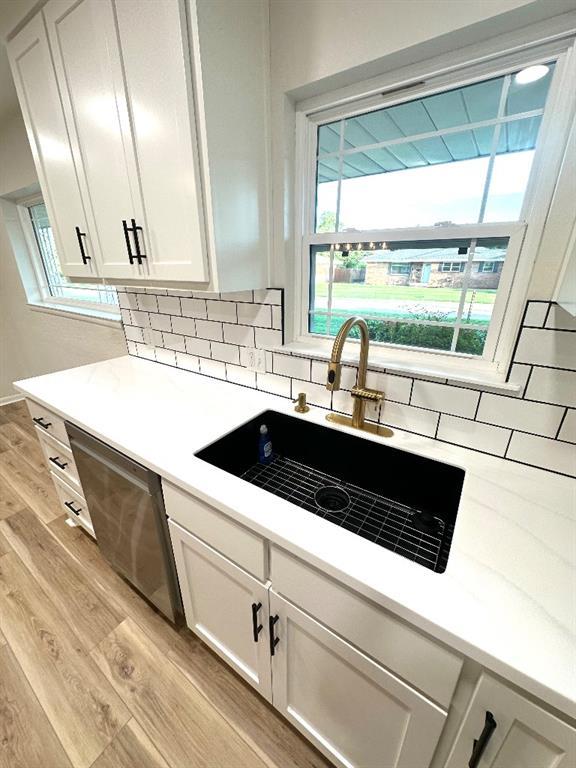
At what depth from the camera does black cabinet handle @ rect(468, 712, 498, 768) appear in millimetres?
521

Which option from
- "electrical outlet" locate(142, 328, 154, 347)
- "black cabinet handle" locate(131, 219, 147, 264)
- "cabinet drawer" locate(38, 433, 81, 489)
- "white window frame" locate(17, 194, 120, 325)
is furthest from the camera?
"white window frame" locate(17, 194, 120, 325)

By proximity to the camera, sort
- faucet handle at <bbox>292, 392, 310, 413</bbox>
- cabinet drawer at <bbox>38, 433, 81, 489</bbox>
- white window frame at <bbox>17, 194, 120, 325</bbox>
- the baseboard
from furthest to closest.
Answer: the baseboard < white window frame at <bbox>17, 194, 120, 325</bbox> < cabinet drawer at <bbox>38, 433, 81, 489</bbox> < faucet handle at <bbox>292, 392, 310, 413</bbox>

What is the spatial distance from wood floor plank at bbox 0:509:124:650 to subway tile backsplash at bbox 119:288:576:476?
3.86ft

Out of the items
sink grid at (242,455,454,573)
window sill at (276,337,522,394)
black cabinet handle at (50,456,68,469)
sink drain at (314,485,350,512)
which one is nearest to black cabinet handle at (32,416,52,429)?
black cabinet handle at (50,456,68,469)

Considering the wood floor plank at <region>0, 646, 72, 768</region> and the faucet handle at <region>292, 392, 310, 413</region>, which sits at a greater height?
the faucet handle at <region>292, 392, 310, 413</region>

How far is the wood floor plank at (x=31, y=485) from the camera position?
1.95 metres

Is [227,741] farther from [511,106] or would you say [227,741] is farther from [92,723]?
[511,106]

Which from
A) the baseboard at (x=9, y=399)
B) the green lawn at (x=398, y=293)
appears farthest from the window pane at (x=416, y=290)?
the baseboard at (x=9, y=399)

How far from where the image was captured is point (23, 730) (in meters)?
1.03

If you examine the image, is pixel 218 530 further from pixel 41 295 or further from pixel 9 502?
pixel 41 295

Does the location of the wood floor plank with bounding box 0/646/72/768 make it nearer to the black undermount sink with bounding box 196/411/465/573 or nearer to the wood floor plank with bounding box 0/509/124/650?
the wood floor plank with bounding box 0/509/124/650

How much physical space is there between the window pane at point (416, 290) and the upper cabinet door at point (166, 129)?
1.61 feet

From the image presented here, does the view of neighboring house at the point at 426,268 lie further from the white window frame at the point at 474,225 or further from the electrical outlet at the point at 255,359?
the electrical outlet at the point at 255,359

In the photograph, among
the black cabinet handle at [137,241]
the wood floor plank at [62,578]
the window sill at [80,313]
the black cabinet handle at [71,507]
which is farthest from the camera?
the window sill at [80,313]
